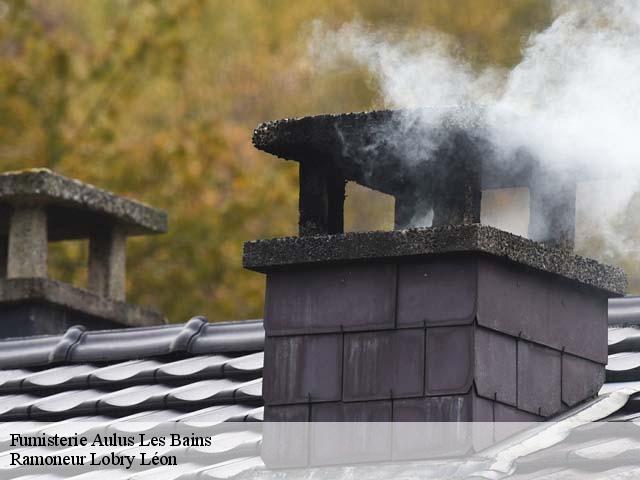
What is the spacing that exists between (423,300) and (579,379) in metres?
0.69

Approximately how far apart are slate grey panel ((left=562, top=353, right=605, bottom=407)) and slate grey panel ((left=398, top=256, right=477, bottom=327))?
1.71 feet

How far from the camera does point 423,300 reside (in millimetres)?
5746

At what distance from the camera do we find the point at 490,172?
6039mm

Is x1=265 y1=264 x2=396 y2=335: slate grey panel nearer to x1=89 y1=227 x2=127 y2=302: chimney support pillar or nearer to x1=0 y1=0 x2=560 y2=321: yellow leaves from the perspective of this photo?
x1=89 y1=227 x2=127 y2=302: chimney support pillar

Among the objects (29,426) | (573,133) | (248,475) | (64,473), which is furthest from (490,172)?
(29,426)

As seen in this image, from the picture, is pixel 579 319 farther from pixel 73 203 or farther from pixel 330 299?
pixel 73 203

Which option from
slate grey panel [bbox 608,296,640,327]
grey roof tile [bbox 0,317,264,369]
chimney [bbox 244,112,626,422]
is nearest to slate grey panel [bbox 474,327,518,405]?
chimney [bbox 244,112,626,422]

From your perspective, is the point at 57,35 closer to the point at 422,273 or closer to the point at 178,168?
the point at 178,168

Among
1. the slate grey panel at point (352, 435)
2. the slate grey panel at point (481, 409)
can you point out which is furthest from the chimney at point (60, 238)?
the slate grey panel at point (481, 409)

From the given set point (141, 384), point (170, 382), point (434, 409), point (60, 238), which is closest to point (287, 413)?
point (434, 409)

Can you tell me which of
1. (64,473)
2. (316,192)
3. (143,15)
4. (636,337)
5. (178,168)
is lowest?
(64,473)

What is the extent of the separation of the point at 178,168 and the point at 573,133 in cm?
1729

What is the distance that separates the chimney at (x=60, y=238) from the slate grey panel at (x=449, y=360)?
4.34m

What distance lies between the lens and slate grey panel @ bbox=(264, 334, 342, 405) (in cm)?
583
